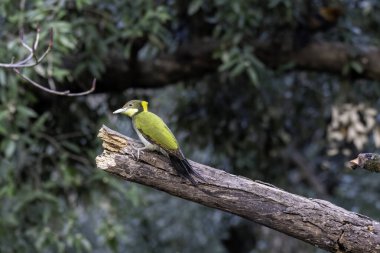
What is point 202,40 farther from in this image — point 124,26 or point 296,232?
point 296,232

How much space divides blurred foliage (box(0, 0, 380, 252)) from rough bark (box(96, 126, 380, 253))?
229 cm

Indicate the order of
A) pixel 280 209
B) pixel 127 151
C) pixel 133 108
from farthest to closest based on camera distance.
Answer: pixel 133 108, pixel 280 209, pixel 127 151

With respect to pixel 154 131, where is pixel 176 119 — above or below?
below

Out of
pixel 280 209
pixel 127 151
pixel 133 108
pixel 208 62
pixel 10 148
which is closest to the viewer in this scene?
pixel 127 151

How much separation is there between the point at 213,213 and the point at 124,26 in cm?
313

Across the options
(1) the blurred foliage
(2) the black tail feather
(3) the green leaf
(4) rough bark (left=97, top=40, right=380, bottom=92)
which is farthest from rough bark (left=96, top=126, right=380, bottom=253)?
(4) rough bark (left=97, top=40, right=380, bottom=92)

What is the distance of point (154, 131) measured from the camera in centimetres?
332

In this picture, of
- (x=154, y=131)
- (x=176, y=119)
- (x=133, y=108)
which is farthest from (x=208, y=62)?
(x=154, y=131)

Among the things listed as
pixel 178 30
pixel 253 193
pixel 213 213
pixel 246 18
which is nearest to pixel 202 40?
pixel 178 30

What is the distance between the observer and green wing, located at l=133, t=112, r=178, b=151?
3234mm

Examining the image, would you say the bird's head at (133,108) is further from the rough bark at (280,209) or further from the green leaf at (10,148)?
the green leaf at (10,148)

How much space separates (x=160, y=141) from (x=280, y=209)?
0.51 m

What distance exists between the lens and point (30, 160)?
6152 millimetres

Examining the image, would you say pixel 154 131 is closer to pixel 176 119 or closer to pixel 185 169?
pixel 185 169
